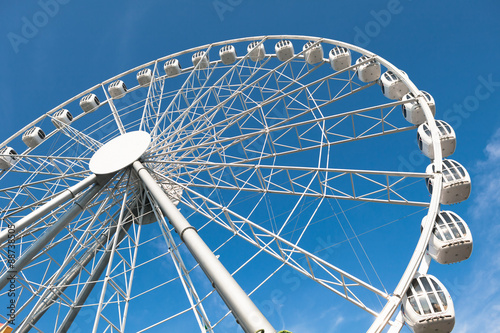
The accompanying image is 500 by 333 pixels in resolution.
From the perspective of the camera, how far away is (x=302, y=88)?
15438mm

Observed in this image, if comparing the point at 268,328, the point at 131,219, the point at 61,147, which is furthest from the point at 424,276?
the point at 61,147

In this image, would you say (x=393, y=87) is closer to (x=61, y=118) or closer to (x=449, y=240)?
(x=449, y=240)

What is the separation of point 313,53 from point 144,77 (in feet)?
32.6

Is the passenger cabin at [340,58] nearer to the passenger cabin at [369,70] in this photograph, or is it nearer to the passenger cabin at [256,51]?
the passenger cabin at [369,70]

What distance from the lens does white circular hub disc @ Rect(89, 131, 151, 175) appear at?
47.9ft

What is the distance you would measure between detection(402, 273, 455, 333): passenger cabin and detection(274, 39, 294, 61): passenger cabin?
14.1 metres

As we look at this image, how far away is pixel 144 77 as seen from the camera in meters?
21.7

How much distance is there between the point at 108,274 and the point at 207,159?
21.2 feet

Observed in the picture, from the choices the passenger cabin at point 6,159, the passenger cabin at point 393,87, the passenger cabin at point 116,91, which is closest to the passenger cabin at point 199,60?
the passenger cabin at point 116,91

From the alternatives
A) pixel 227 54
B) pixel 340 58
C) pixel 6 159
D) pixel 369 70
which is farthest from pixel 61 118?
pixel 369 70

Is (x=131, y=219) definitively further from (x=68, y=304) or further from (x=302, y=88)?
(x=302, y=88)

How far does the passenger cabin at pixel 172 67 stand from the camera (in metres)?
21.9

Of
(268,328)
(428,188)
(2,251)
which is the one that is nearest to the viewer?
(268,328)

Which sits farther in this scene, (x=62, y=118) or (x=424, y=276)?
(x=62, y=118)
